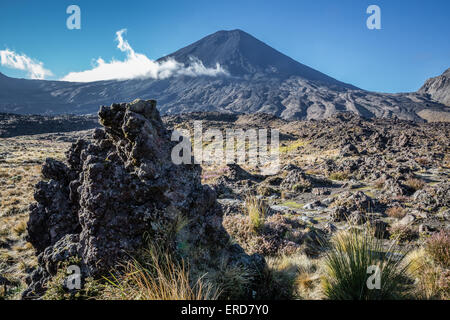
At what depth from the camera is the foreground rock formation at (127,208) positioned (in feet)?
9.87

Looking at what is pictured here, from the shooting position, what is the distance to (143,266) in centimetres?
288

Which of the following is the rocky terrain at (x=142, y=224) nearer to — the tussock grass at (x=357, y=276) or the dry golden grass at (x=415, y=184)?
the tussock grass at (x=357, y=276)

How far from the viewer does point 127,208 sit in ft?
10.3

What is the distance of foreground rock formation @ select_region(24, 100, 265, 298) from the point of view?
9.87ft

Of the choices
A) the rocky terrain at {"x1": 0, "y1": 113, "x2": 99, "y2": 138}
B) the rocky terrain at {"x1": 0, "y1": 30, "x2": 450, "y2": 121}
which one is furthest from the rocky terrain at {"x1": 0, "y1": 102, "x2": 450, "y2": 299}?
the rocky terrain at {"x1": 0, "y1": 30, "x2": 450, "y2": 121}

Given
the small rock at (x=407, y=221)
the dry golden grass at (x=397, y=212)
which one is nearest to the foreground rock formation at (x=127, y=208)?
the small rock at (x=407, y=221)

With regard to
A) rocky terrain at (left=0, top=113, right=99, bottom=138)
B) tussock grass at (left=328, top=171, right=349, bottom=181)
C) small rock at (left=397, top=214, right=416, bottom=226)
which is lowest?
tussock grass at (left=328, top=171, right=349, bottom=181)

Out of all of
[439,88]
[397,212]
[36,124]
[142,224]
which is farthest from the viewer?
[439,88]

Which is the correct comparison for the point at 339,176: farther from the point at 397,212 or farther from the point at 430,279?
the point at 430,279

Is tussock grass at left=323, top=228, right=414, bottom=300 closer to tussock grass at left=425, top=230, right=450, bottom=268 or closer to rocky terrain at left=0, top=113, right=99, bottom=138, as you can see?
tussock grass at left=425, top=230, right=450, bottom=268

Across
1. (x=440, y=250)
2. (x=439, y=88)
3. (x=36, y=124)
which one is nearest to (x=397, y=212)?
(x=440, y=250)

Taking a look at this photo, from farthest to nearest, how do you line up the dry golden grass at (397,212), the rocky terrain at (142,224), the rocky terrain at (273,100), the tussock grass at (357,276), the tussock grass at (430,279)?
the rocky terrain at (273,100) < the dry golden grass at (397,212) < the rocky terrain at (142,224) < the tussock grass at (430,279) < the tussock grass at (357,276)
